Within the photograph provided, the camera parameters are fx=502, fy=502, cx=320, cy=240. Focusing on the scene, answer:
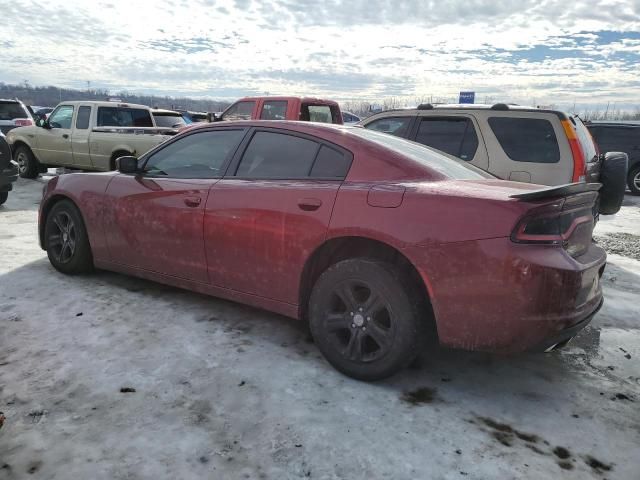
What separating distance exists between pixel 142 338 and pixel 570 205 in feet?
9.09

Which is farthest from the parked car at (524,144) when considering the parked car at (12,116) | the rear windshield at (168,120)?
the parked car at (12,116)

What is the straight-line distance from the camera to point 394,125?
7059 millimetres

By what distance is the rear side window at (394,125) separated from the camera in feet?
22.5

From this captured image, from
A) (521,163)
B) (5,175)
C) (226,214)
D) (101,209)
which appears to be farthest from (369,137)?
(5,175)

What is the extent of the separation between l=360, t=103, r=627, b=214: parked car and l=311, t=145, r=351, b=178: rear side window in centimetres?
317

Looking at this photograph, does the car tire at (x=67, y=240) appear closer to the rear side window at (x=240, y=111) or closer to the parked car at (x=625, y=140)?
the rear side window at (x=240, y=111)

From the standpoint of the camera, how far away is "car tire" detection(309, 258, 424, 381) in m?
2.77

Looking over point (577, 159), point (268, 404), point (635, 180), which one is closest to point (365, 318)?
point (268, 404)

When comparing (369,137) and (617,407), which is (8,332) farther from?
(617,407)

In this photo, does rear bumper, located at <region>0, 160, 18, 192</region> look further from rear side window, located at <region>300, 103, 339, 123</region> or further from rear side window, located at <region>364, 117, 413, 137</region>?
rear side window, located at <region>364, 117, 413, 137</region>

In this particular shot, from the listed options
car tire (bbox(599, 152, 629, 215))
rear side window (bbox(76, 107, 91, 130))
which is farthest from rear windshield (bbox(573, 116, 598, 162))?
rear side window (bbox(76, 107, 91, 130))

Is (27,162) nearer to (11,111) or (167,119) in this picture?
(11,111)

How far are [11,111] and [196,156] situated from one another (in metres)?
12.2

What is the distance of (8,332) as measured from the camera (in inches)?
134
